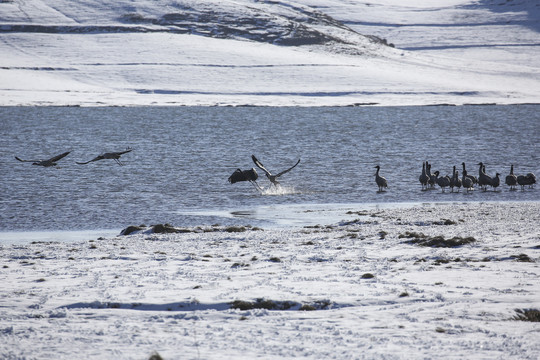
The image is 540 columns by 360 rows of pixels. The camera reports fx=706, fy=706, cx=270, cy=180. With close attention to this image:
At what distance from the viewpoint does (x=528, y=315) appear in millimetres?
10711

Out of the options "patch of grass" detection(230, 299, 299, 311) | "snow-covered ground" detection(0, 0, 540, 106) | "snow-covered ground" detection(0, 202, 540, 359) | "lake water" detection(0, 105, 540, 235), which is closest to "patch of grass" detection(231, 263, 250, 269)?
"snow-covered ground" detection(0, 202, 540, 359)

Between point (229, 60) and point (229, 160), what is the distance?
76.4m

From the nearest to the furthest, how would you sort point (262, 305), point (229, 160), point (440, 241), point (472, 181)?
point (262, 305) < point (440, 241) < point (472, 181) < point (229, 160)

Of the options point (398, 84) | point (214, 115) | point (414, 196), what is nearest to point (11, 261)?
point (414, 196)

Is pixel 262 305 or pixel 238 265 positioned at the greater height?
pixel 262 305

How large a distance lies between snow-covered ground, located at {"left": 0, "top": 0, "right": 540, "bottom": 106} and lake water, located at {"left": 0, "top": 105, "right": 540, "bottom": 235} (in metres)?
12.6

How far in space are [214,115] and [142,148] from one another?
33.5m

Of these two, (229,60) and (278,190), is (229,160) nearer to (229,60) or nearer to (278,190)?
(278,190)

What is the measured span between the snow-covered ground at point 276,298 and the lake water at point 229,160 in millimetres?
6893

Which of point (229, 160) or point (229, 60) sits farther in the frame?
point (229, 60)

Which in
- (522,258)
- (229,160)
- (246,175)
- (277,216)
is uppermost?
(522,258)

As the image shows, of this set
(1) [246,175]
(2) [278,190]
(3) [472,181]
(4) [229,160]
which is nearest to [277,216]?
(1) [246,175]

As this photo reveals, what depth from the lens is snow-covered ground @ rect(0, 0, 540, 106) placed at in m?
102

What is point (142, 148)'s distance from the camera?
51594 mm
